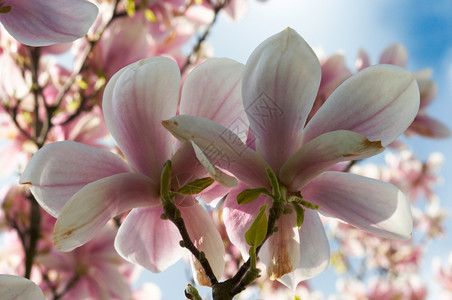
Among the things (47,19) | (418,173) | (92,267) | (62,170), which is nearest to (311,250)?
(62,170)

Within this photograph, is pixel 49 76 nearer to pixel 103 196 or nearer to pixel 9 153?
pixel 9 153

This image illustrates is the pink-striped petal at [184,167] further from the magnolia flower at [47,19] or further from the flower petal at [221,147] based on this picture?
the magnolia flower at [47,19]

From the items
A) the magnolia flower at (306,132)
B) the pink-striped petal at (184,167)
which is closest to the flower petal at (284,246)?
the magnolia flower at (306,132)

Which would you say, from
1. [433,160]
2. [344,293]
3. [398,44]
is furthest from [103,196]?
[433,160]

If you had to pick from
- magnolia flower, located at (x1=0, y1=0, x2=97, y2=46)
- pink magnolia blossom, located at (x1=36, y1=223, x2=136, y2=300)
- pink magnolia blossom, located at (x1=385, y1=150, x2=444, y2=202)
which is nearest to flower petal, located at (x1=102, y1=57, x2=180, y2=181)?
magnolia flower, located at (x1=0, y1=0, x2=97, y2=46)

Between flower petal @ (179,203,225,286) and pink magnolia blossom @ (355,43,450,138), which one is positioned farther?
pink magnolia blossom @ (355,43,450,138)

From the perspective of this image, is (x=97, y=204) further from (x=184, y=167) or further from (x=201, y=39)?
(x=201, y=39)

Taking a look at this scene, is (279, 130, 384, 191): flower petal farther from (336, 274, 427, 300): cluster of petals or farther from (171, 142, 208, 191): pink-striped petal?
(336, 274, 427, 300): cluster of petals
